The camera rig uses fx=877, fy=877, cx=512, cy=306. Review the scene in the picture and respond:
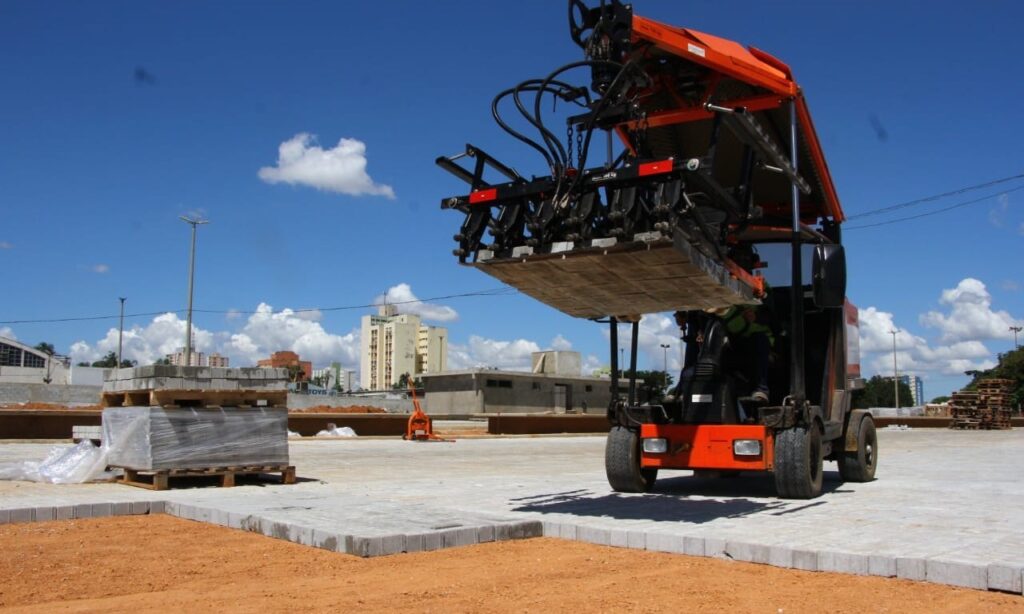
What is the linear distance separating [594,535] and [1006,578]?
10.2 feet

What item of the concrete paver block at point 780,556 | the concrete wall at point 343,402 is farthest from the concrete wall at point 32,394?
the concrete paver block at point 780,556

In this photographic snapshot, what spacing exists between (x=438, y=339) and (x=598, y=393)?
110404 mm

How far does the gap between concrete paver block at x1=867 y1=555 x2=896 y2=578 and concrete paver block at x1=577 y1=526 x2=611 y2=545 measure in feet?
6.96

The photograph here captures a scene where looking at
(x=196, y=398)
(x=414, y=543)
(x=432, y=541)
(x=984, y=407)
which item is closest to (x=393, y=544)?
(x=414, y=543)

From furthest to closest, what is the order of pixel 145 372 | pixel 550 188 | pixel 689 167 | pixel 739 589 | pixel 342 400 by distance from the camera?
pixel 342 400 → pixel 145 372 → pixel 550 188 → pixel 689 167 → pixel 739 589

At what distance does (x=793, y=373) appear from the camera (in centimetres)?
950

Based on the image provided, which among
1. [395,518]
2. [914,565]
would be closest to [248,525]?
[395,518]

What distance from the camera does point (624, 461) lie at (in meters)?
10.6

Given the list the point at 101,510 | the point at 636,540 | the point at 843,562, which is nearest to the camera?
the point at 843,562

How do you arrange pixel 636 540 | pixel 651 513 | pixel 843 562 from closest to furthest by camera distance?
1. pixel 843 562
2. pixel 636 540
3. pixel 651 513

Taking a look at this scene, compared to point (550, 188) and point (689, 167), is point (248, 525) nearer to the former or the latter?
point (550, 188)

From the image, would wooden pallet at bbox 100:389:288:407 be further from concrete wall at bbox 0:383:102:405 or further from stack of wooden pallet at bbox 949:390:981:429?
stack of wooden pallet at bbox 949:390:981:429

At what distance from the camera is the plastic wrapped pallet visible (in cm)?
1130

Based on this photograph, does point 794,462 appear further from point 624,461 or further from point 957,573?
point 957,573
